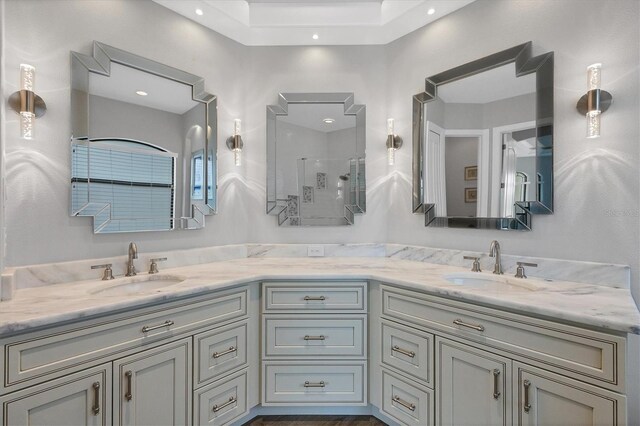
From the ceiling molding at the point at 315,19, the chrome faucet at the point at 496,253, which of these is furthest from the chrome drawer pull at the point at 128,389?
the ceiling molding at the point at 315,19

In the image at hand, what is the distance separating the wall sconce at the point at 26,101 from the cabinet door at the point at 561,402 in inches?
96.7

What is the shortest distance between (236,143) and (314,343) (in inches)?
61.0

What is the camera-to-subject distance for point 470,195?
6.88ft

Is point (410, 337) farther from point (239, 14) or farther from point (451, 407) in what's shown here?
point (239, 14)

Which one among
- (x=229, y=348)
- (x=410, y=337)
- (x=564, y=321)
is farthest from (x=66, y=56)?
(x=564, y=321)

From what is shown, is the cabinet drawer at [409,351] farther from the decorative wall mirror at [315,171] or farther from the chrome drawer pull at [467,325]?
the decorative wall mirror at [315,171]

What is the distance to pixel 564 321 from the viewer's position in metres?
1.21

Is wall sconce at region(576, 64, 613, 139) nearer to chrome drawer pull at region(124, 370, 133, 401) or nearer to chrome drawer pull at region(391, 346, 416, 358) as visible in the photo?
chrome drawer pull at region(391, 346, 416, 358)

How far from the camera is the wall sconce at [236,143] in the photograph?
2.47 meters

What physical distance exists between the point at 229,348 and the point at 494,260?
5.38ft

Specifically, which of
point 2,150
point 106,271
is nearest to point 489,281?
point 106,271

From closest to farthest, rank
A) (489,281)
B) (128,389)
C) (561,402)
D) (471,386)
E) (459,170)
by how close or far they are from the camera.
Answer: (561,402)
(128,389)
(471,386)
(489,281)
(459,170)

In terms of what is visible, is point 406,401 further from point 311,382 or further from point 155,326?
point 155,326

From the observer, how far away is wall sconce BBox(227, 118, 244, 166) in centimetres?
247
